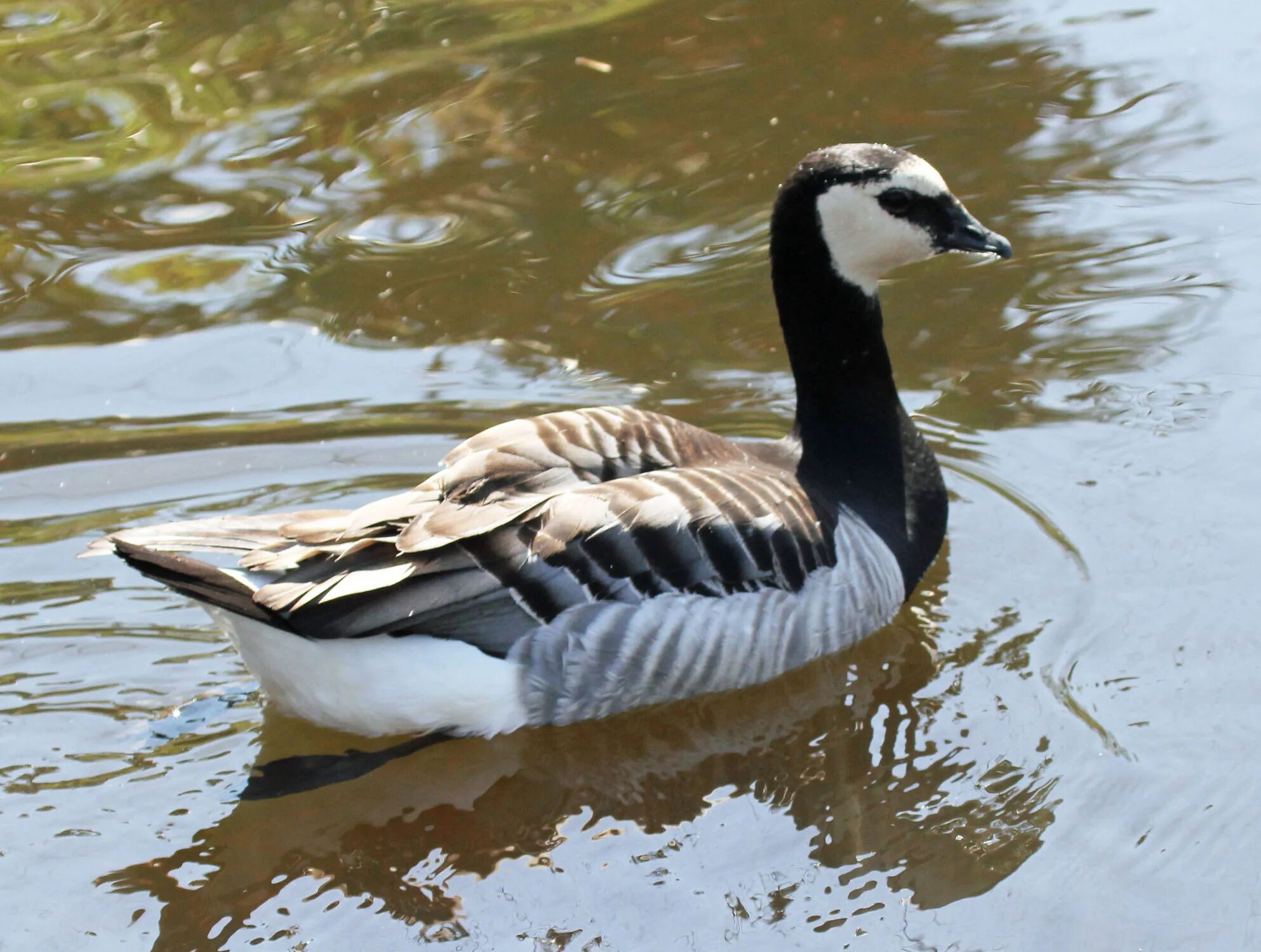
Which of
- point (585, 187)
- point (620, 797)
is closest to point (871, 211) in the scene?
point (620, 797)

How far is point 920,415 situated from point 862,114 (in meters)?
2.70

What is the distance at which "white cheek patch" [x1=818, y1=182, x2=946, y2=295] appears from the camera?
588cm

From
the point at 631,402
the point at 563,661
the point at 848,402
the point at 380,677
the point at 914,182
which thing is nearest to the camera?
the point at 380,677

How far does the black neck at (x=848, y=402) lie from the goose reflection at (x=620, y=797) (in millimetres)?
584

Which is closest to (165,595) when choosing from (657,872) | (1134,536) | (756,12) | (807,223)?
(657,872)

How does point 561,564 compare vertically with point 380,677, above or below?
Answer: above

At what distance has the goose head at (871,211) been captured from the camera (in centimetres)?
587

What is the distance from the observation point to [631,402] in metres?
7.19

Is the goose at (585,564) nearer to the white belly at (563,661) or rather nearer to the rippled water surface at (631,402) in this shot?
the white belly at (563,661)

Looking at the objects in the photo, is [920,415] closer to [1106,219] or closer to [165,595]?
[1106,219]

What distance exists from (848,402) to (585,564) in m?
1.44

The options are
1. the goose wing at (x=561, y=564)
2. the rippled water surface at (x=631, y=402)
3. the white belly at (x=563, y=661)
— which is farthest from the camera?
the white belly at (x=563, y=661)

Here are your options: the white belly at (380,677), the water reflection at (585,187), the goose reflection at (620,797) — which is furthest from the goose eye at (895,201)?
the white belly at (380,677)

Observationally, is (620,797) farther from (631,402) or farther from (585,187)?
(585,187)
